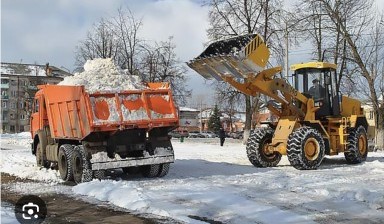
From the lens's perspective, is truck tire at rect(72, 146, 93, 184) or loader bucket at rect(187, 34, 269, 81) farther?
loader bucket at rect(187, 34, 269, 81)

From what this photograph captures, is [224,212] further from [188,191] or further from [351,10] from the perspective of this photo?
[351,10]

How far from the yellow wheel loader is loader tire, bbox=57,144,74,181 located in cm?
420

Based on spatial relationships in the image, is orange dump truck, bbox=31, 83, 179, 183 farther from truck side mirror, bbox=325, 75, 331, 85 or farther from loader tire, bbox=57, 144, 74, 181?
truck side mirror, bbox=325, 75, 331, 85

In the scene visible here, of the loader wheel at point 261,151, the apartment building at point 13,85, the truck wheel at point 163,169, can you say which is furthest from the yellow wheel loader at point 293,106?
the apartment building at point 13,85

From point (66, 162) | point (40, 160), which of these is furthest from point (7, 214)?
point (40, 160)

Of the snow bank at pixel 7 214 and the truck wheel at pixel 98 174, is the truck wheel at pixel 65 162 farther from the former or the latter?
the snow bank at pixel 7 214

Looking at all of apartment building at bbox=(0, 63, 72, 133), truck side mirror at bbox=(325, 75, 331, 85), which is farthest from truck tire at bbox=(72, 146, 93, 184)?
apartment building at bbox=(0, 63, 72, 133)

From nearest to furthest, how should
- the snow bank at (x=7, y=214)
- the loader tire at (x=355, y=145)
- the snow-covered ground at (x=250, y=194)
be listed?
1. the snow bank at (x=7, y=214)
2. the snow-covered ground at (x=250, y=194)
3. the loader tire at (x=355, y=145)

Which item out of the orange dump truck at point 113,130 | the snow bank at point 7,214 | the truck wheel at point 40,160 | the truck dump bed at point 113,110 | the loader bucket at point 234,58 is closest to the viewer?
the snow bank at point 7,214

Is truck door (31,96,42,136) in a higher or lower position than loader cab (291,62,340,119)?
lower

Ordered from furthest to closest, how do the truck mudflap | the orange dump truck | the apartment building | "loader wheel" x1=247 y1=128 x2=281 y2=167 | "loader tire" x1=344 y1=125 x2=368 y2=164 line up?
the apartment building
"loader tire" x1=344 y1=125 x2=368 y2=164
"loader wheel" x1=247 y1=128 x2=281 y2=167
the truck mudflap
the orange dump truck

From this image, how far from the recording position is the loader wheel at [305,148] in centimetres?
1569

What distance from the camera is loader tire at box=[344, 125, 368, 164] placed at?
17.5 meters

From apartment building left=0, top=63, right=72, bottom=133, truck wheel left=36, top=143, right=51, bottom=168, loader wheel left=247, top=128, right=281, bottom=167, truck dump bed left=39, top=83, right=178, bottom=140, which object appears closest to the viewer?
truck dump bed left=39, top=83, right=178, bottom=140
